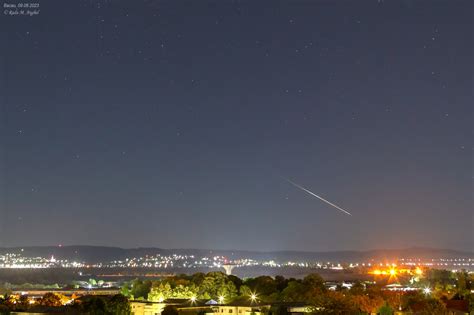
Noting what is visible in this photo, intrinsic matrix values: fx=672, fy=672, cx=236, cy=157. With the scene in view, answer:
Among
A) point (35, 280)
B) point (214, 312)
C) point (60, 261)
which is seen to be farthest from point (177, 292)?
point (60, 261)

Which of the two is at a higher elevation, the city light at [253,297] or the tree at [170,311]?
the city light at [253,297]

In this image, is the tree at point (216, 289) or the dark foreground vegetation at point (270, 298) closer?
the dark foreground vegetation at point (270, 298)

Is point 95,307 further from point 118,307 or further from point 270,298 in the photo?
point 270,298

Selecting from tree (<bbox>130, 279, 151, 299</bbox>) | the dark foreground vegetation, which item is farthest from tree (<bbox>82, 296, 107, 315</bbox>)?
tree (<bbox>130, 279, 151, 299</bbox>)

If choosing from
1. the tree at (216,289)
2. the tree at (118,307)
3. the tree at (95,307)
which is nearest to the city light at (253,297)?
the tree at (216,289)

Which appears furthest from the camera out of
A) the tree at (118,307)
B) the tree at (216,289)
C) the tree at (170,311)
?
the tree at (216,289)

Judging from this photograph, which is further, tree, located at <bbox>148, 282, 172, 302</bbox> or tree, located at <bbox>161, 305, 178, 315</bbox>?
tree, located at <bbox>148, 282, 172, 302</bbox>

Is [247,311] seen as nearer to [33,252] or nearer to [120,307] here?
[120,307]

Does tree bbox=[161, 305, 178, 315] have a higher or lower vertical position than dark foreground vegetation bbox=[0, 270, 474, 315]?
lower

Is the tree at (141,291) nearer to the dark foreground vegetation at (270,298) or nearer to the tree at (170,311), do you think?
the dark foreground vegetation at (270,298)

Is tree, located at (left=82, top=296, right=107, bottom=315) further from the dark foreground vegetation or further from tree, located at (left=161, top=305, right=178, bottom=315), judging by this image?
tree, located at (left=161, top=305, right=178, bottom=315)

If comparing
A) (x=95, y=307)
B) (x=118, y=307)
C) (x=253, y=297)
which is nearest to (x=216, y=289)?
(x=253, y=297)
